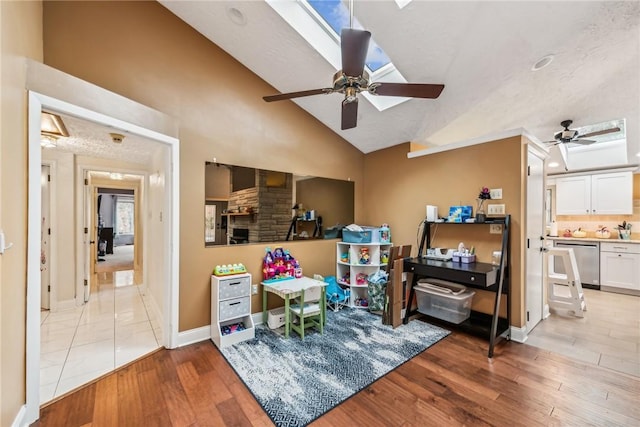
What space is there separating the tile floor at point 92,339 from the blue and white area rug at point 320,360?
1020 millimetres

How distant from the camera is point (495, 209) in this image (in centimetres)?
303

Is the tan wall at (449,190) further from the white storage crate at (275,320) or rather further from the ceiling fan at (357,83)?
the white storage crate at (275,320)

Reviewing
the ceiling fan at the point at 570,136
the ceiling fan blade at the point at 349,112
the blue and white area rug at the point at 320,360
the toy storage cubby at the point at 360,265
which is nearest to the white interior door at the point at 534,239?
the ceiling fan at the point at 570,136

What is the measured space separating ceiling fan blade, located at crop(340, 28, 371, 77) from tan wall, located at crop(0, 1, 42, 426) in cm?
182

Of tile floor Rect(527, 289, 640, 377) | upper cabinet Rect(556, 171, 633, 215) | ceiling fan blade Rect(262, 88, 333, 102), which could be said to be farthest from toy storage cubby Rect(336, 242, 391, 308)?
upper cabinet Rect(556, 171, 633, 215)

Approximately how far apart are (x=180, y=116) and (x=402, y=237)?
11.0 ft

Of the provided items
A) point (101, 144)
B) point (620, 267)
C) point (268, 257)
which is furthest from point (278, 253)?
point (620, 267)

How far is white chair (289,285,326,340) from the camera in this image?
114 inches

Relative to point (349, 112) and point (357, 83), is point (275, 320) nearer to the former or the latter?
point (349, 112)

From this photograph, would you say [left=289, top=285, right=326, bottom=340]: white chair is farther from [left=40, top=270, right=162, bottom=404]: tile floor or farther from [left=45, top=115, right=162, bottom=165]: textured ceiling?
[left=45, top=115, right=162, bottom=165]: textured ceiling

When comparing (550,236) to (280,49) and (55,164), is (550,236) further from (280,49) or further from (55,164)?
(55,164)

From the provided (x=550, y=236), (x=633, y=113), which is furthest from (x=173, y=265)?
(x=550, y=236)

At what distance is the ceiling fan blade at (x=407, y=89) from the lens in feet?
6.32

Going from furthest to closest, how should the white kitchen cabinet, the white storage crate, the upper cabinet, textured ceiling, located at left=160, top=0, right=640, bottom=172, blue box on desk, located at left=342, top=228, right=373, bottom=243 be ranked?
the upper cabinet < the white kitchen cabinet < blue box on desk, located at left=342, top=228, right=373, bottom=243 < the white storage crate < textured ceiling, located at left=160, top=0, right=640, bottom=172
